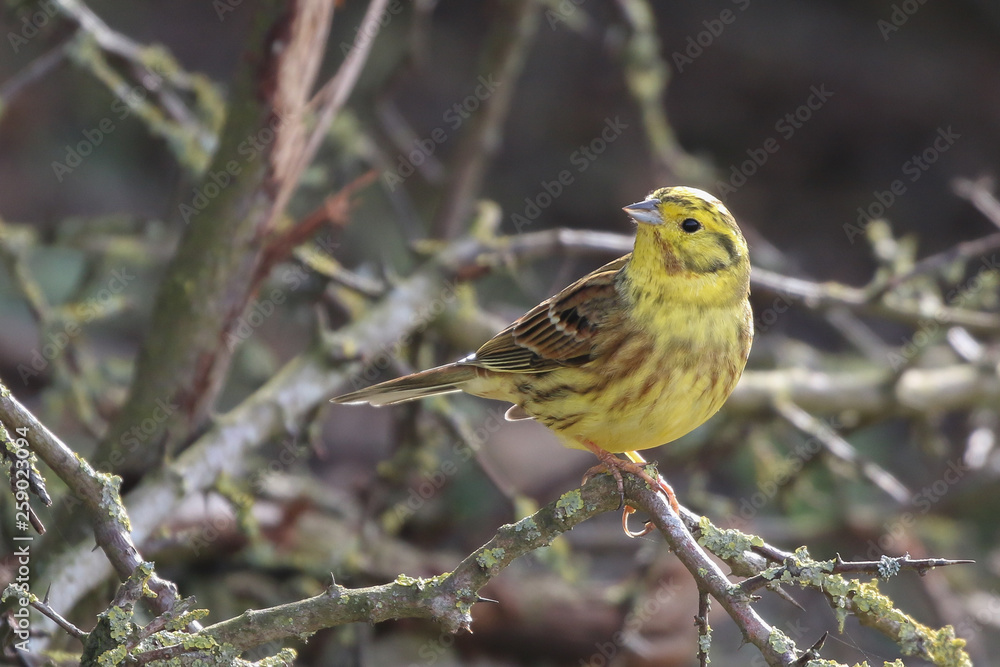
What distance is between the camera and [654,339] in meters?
3.14

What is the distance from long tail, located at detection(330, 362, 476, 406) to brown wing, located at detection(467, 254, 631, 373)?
8cm

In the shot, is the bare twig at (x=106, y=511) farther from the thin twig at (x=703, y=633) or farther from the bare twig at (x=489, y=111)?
the bare twig at (x=489, y=111)

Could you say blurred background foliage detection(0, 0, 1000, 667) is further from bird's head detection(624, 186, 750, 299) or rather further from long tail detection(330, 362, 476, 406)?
bird's head detection(624, 186, 750, 299)

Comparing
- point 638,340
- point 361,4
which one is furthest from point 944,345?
point 361,4

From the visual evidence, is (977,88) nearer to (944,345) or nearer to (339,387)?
(944,345)

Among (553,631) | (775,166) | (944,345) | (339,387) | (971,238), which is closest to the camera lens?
(339,387)

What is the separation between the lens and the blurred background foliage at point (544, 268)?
450cm

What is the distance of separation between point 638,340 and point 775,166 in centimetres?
551

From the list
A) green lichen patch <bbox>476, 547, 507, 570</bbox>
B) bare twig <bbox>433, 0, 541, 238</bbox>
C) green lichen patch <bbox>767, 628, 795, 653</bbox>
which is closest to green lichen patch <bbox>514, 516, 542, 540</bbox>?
green lichen patch <bbox>476, 547, 507, 570</bbox>

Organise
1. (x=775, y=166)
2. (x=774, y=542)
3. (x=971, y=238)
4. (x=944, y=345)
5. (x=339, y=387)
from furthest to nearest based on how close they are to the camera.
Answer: (x=775, y=166)
(x=971, y=238)
(x=944, y=345)
(x=774, y=542)
(x=339, y=387)

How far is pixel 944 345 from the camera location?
6.18 meters

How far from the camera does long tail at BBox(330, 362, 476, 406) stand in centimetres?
367

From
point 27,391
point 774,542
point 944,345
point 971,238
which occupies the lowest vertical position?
point 971,238

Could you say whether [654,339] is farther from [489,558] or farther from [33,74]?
[33,74]
